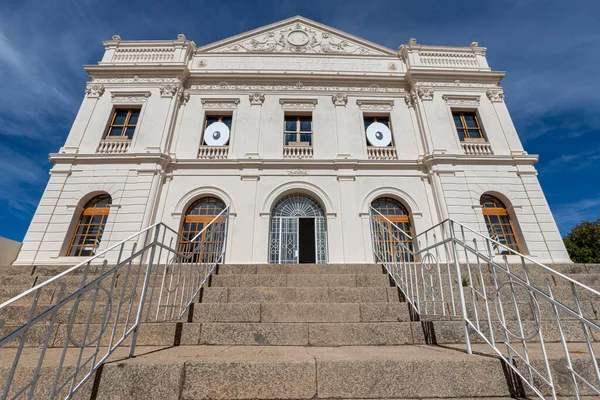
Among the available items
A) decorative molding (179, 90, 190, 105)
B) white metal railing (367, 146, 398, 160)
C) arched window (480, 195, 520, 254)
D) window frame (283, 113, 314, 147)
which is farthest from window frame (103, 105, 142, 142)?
arched window (480, 195, 520, 254)

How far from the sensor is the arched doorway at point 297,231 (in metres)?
8.72

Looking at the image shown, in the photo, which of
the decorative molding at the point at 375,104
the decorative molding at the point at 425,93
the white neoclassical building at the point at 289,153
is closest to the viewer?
the white neoclassical building at the point at 289,153

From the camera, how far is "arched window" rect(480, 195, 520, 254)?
8.67 metres

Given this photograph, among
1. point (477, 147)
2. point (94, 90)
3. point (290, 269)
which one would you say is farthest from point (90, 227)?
point (477, 147)

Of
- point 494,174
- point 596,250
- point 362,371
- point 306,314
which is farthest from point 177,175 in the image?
point 596,250

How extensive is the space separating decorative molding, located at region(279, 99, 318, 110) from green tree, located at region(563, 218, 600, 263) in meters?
17.3

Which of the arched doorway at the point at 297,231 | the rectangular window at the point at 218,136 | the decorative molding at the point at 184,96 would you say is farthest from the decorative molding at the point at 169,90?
the arched doorway at the point at 297,231

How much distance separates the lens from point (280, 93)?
36.0 ft

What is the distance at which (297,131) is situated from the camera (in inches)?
414

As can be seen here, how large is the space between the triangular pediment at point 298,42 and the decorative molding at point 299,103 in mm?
2821

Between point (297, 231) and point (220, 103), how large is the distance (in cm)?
623

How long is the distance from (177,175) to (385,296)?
8235mm

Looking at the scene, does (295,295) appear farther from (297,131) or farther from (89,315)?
(297,131)

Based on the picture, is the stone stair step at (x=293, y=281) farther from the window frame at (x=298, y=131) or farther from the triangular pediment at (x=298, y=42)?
the triangular pediment at (x=298, y=42)
